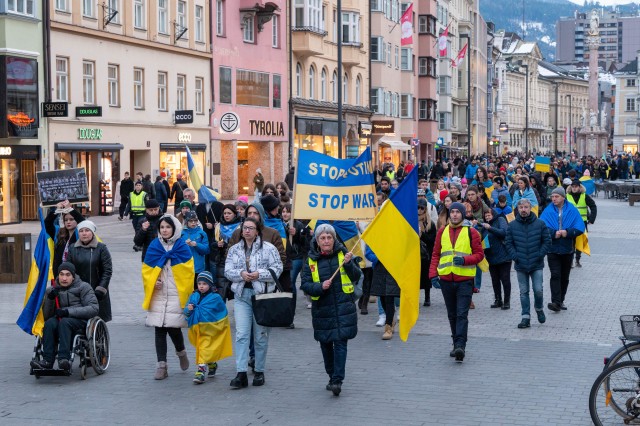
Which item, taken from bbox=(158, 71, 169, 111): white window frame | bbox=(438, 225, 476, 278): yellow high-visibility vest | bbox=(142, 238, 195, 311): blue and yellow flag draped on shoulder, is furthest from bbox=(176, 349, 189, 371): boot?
bbox=(158, 71, 169, 111): white window frame

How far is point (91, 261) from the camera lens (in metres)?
12.7

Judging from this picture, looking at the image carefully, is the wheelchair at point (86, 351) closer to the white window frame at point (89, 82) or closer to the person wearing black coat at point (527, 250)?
the person wearing black coat at point (527, 250)

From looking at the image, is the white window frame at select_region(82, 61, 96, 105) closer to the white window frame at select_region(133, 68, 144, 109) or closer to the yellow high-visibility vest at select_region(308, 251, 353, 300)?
the white window frame at select_region(133, 68, 144, 109)

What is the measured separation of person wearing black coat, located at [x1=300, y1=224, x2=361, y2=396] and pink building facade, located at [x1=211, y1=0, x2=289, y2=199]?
37294 millimetres

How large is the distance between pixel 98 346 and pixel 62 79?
88.4ft

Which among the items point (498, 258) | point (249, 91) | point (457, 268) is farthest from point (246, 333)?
point (249, 91)

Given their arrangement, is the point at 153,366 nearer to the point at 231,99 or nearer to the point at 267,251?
the point at 267,251

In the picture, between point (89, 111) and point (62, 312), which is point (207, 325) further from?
point (89, 111)

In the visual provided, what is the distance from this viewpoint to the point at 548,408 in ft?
34.4

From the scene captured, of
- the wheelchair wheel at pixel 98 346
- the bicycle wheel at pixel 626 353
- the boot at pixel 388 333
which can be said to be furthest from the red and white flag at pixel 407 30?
the bicycle wheel at pixel 626 353

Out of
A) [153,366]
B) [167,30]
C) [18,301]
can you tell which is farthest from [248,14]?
[153,366]

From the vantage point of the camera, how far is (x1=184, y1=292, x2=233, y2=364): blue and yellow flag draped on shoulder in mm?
11812

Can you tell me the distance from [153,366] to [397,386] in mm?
2805

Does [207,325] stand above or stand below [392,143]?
below
